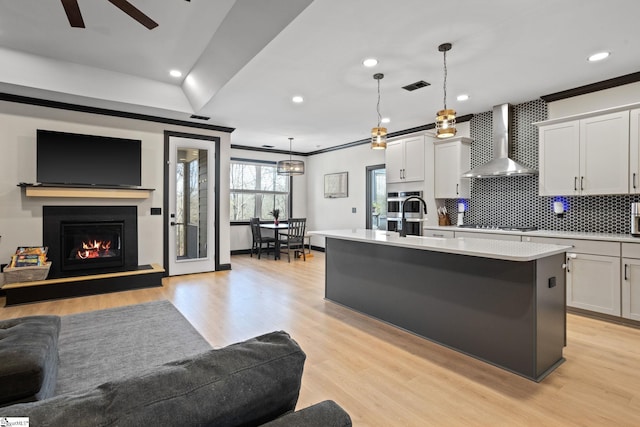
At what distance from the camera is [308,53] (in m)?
3.18

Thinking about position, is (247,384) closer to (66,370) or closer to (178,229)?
(66,370)

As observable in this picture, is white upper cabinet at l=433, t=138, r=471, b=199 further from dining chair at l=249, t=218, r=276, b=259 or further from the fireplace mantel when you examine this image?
the fireplace mantel

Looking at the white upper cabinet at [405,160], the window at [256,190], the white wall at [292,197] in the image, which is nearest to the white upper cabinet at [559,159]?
the white upper cabinet at [405,160]

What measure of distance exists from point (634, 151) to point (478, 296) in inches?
102

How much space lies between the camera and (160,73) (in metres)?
4.45

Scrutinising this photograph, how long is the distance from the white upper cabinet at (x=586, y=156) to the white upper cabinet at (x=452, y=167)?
113 centimetres

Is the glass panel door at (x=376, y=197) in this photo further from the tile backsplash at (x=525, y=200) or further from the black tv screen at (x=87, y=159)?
the black tv screen at (x=87, y=159)

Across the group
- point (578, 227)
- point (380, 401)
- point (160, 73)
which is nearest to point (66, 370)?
point (380, 401)

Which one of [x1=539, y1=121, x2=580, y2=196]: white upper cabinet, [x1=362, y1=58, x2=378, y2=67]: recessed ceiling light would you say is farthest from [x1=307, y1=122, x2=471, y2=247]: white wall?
[x1=362, y1=58, x2=378, y2=67]: recessed ceiling light

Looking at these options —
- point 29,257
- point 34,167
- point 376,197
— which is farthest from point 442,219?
point 34,167

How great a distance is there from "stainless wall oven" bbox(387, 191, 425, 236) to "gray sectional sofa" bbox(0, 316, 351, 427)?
4656 millimetres

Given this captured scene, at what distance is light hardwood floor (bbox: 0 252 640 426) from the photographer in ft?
6.49

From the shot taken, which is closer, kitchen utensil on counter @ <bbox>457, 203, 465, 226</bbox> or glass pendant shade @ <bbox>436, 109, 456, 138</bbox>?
glass pendant shade @ <bbox>436, 109, 456, 138</bbox>

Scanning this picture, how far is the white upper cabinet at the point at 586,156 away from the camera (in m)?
3.58
